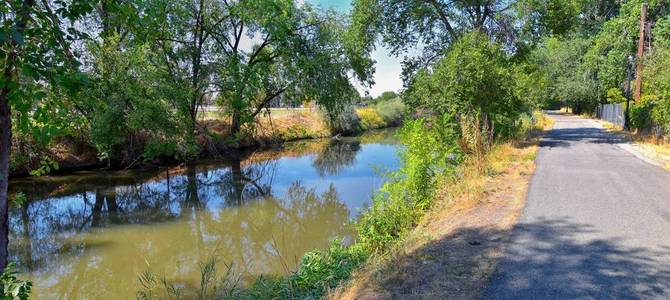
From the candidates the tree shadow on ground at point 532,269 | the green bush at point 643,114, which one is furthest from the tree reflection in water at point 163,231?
the green bush at point 643,114

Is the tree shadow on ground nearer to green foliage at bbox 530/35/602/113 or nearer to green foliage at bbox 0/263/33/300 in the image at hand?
green foliage at bbox 0/263/33/300

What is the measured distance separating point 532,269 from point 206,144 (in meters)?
23.4

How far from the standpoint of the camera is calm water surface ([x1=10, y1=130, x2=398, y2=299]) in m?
8.88

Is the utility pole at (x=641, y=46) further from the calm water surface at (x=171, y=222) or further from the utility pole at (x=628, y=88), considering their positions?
the calm water surface at (x=171, y=222)

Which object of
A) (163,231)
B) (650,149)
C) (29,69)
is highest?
(29,69)

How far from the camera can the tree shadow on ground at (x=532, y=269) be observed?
14.9 ft

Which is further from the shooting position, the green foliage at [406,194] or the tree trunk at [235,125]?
the tree trunk at [235,125]

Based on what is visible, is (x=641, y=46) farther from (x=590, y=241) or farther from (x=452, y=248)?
(x=452, y=248)

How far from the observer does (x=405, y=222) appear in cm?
852

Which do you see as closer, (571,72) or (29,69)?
(29,69)

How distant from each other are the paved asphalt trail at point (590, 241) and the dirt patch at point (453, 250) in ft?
0.84

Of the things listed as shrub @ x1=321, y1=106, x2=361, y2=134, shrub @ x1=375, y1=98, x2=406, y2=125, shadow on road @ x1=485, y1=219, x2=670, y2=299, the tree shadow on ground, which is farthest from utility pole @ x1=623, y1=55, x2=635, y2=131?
shrub @ x1=375, y1=98, x2=406, y2=125

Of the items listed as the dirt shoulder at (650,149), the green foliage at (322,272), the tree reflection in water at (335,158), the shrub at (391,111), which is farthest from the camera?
the shrub at (391,111)

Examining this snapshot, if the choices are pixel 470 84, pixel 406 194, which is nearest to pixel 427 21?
pixel 470 84
